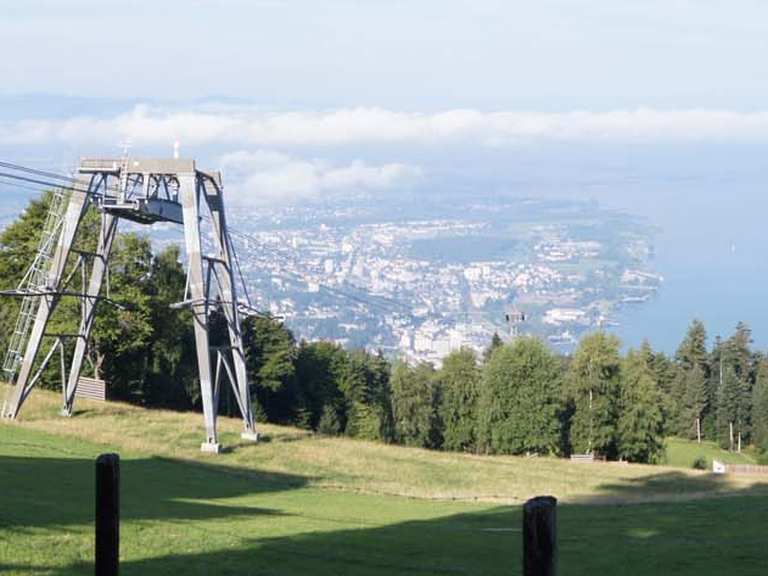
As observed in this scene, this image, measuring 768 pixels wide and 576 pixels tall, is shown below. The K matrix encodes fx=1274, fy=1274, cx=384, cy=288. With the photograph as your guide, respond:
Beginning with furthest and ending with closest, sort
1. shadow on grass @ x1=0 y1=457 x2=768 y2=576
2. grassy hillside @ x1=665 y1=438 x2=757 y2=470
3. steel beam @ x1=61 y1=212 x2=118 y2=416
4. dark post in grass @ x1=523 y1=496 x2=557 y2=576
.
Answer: grassy hillside @ x1=665 y1=438 x2=757 y2=470 < steel beam @ x1=61 y1=212 x2=118 y2=416 < shadow on grass @ x1=0 y1=457 x2=768 y2=576 < dark post in grass @ x1=523 y1=496 x2=557 y2=576

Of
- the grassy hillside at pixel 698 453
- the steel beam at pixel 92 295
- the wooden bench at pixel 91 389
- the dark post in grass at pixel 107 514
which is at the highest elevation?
the steel beam at pixel 92 295

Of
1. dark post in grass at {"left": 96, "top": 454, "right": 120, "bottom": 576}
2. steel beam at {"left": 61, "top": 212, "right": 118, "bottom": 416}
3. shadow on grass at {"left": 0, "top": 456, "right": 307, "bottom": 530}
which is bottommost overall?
shadow on grass at {"left": 0, "top": 456, "right": 307, "bottom": 530}

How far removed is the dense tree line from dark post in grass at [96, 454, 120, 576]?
147 feet

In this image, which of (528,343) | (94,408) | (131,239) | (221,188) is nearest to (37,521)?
(221,188)

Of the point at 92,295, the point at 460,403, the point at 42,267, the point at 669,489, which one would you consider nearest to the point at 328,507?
the point at 669,489

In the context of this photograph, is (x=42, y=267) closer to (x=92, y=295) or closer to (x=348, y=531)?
(x=92, y=295)

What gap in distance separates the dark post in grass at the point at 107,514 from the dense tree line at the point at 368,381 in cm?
4474

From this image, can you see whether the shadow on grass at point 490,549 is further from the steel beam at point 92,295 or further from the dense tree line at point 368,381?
the dense tree line at point 368,381

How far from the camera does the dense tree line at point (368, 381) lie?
56.1m

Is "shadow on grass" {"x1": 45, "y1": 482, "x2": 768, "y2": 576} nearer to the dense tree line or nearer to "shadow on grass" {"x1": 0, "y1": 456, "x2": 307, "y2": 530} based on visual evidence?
"shadow on grass" {"x1": 0, "y1": 456, "x2": 307, "y2": 530}

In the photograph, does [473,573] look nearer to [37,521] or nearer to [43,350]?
[37,521]

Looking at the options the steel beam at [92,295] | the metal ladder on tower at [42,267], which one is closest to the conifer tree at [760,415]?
the steel beam at [92,295]

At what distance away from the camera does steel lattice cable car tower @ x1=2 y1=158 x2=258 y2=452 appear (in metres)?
36.5

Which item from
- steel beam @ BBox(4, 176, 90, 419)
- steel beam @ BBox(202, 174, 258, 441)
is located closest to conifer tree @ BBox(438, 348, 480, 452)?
steel beam @ BBox(202, 174, 258, 441)
